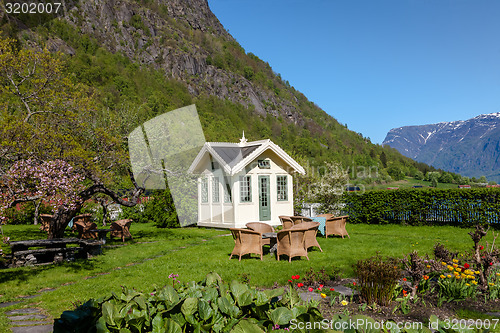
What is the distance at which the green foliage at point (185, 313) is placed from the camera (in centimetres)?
201

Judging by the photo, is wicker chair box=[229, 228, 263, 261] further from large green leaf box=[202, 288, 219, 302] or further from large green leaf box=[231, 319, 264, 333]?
large green leaf box=[231, 319, 264, 333]

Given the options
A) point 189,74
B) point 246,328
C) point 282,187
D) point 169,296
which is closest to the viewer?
point 246,328

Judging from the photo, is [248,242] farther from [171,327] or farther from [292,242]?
[171,327]

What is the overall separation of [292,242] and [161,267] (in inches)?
118

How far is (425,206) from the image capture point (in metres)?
15.5

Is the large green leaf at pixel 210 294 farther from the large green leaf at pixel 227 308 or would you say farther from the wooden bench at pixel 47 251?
A: the wooden bench at pixel 47 251

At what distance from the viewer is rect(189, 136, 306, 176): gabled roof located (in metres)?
15.9

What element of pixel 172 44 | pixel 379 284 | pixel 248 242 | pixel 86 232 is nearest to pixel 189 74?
pixel 172 44

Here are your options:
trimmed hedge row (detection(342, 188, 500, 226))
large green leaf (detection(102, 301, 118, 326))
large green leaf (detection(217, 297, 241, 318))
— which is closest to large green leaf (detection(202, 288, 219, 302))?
large green leaf (detection(217, 297, 241, 318))

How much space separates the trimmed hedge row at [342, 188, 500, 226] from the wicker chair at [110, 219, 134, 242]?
35.3ft

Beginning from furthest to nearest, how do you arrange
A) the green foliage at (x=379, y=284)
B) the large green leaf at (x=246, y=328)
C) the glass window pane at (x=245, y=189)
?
the glass window pane at (x=245, y=189) < the green foliage at (x=379, y=284) < the large green leaf at (x=246, y=328)

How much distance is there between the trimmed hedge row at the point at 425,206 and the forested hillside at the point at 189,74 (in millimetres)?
27160

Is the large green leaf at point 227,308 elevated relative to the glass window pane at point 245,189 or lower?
lower

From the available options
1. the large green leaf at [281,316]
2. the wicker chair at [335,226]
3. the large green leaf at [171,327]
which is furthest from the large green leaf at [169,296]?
the wicker chair at [335,226]
